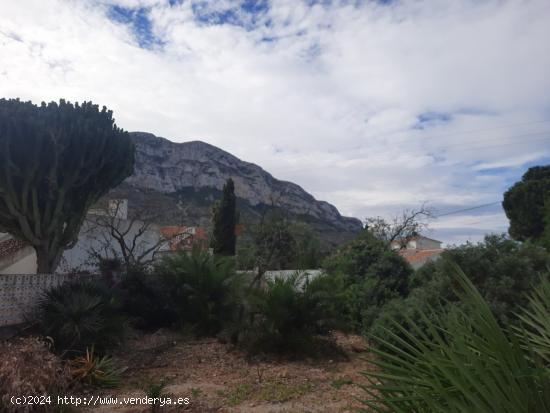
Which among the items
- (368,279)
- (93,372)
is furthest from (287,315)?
(93,372)

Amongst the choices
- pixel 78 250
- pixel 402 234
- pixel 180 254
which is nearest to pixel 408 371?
pixel 180 254

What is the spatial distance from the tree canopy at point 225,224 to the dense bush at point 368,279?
13658 millimetres

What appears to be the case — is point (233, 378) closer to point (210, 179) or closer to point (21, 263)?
point (21, 263)

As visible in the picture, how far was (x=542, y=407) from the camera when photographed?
4.92 feet

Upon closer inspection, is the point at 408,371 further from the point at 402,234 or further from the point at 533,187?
the point at 533,187

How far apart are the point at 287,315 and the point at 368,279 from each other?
11.2ft

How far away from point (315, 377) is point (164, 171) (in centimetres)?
6518

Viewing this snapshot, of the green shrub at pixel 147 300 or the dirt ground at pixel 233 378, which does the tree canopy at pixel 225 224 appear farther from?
the dirt ground at pixel 233 378

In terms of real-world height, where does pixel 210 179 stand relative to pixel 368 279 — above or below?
above

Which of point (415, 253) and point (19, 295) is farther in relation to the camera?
point (415, 253)

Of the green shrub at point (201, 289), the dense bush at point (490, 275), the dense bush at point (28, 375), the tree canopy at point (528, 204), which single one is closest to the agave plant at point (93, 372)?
the dense bush at point (28, 375)

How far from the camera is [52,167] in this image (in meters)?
10.8

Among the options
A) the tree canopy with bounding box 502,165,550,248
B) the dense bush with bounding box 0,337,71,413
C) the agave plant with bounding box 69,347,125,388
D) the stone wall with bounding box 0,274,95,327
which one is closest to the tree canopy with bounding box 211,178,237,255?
the stone wall with bounding box 0,274,95,327

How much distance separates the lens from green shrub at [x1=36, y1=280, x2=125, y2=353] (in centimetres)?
779
